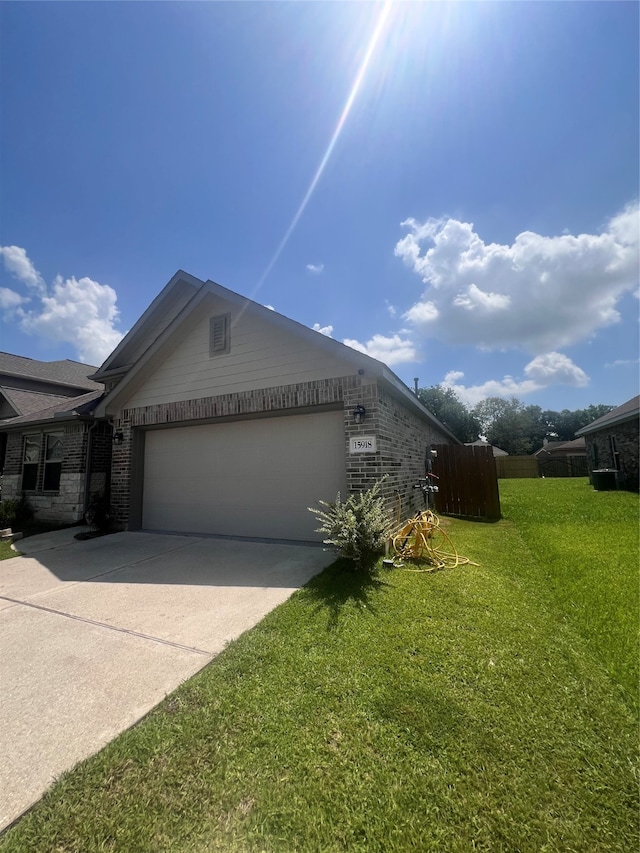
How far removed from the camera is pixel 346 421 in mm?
5781

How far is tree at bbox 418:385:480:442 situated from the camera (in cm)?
4525

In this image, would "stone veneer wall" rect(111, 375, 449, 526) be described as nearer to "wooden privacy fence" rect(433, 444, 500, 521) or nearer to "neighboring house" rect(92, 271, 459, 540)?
"neighboring house" rect(92, 271, 459, 540)

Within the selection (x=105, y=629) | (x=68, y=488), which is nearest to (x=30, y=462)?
(x=68, y=488)

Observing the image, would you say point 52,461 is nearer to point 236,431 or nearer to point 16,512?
point 16,512

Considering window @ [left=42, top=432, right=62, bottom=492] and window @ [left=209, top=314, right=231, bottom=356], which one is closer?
window @ [left=209, top=314, right=231, bottom=356]

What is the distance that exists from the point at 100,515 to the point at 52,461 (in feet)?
10.0

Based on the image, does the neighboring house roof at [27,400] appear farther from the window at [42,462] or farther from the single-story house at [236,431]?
the single-story house at [236,431]

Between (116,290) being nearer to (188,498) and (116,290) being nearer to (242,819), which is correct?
(188,498)

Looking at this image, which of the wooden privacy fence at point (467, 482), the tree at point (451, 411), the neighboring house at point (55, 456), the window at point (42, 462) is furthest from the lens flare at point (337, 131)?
the tree at point (451, 411)

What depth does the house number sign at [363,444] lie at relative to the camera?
5.54 meters

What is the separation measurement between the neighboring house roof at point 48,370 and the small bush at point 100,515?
764 centimetres

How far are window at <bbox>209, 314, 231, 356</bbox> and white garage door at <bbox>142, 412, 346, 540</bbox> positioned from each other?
162 centimetres

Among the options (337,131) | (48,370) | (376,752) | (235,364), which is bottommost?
(376,752)

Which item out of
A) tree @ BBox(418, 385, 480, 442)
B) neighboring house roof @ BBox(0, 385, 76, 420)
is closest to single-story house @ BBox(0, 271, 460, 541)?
neighboring house roof @ BBox(0, 385, 76, 420)
